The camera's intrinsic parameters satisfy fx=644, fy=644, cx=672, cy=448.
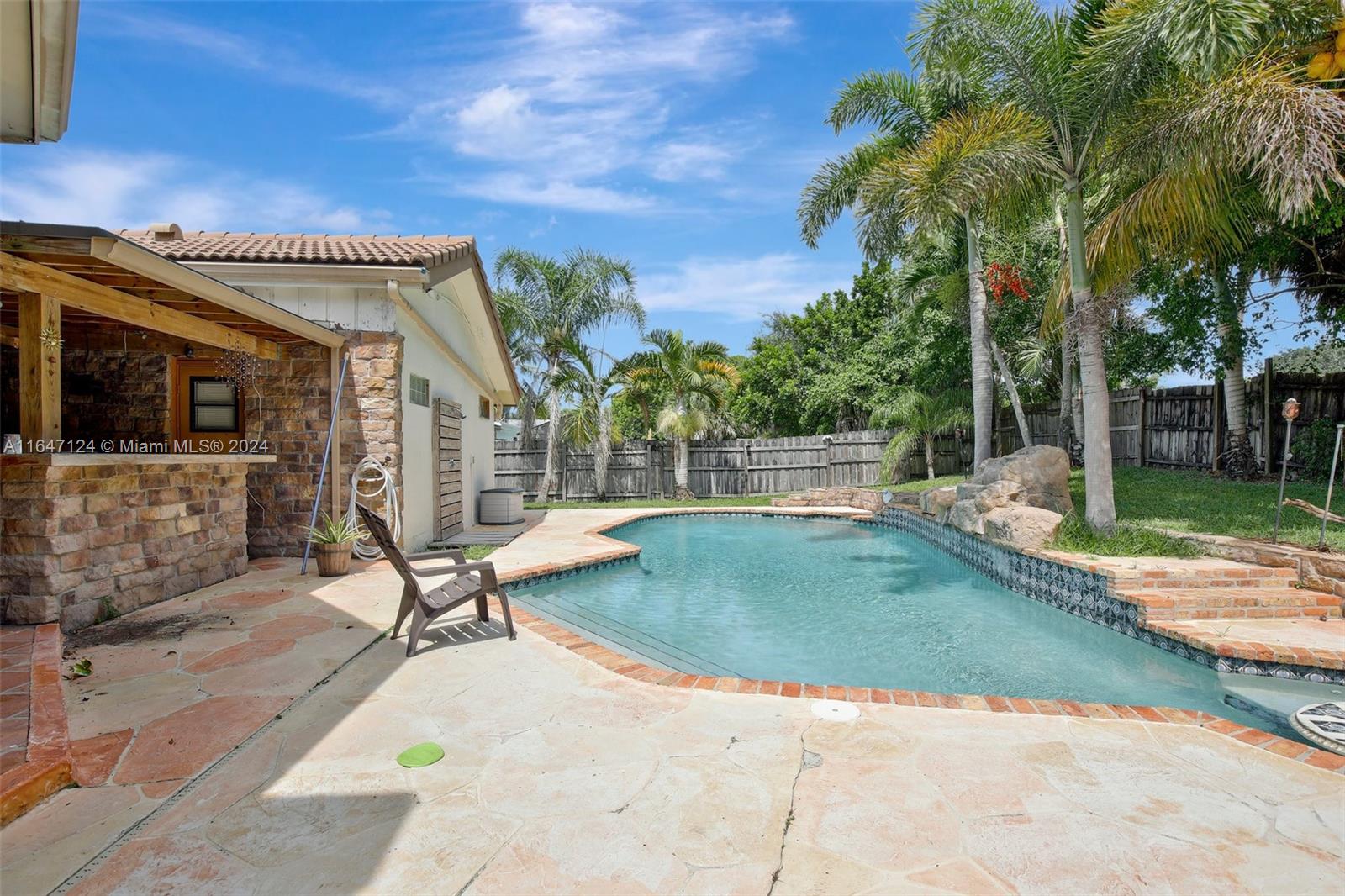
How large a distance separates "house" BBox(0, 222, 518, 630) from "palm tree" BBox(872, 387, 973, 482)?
9987mm

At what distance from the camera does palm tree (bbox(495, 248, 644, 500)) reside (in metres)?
15.9

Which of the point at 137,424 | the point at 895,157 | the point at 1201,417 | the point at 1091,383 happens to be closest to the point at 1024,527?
the point at 1091,383

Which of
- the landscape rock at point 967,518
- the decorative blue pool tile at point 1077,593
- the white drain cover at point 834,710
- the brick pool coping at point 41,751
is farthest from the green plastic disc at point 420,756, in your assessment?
the landscape rock at point 967,518

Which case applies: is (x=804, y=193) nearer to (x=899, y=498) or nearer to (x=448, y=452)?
(x=899, y=498)

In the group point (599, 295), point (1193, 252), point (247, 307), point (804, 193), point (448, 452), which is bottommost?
point (448, 452)

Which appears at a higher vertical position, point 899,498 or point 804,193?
point 804,193

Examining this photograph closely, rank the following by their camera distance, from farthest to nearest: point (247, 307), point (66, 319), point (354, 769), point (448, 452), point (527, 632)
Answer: point (448, 452) → point (66, 319) → point (247, 307) → point (527, 632) → point (354, 769)

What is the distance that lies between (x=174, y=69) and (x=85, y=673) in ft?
28.7

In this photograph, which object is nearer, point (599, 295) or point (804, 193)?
point (804, 193)

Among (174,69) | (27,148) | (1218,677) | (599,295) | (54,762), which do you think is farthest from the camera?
(599,295)

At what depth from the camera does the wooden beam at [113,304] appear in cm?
407

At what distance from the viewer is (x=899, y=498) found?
13039 millimetres

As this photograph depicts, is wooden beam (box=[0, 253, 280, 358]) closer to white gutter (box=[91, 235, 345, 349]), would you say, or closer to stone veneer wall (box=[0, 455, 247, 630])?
white gutter (box=[91, 235, 345, 349])

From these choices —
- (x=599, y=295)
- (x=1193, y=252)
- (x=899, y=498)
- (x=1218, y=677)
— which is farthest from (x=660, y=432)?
(x=1218, y=677)
